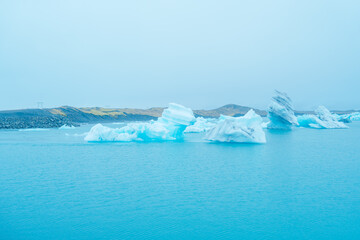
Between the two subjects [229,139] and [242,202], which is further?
[229,139]

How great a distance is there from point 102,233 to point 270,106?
100ft

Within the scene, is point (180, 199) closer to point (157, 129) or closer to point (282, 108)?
point (157, 129)

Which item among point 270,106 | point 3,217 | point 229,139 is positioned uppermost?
point 270,106

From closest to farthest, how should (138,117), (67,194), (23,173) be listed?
(67,194), (23,173), (138,117)

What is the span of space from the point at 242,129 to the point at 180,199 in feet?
46.1

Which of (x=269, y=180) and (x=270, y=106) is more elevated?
(x=270, y=106)

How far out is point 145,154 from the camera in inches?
674

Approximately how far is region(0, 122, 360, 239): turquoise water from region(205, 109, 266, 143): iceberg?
6.75 m

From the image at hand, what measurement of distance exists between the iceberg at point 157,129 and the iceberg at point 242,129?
2.55m

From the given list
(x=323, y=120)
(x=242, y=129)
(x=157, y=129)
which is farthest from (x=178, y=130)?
(x=323, y=120)

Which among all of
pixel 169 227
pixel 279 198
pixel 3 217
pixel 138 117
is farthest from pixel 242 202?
pixel 138 117

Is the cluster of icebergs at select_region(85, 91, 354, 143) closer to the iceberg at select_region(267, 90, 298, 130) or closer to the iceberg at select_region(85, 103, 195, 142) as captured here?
the iceberg at select_region(85, 103, 195, 142)

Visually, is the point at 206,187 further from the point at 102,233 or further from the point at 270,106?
the point at 270,106

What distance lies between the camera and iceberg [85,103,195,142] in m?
21.8
